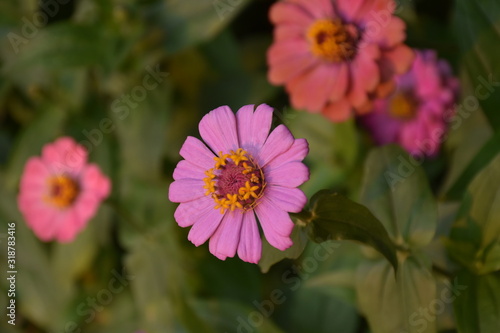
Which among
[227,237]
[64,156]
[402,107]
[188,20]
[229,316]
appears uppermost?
[227,237]

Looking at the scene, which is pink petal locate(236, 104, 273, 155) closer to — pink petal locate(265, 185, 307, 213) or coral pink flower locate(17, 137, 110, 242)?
pink petal locate(265, 185, 307, 213)

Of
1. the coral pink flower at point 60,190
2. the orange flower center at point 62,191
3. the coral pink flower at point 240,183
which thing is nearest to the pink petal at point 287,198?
the coral pink flower at point 240,183

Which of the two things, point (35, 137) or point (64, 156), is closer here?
point (64, 156)

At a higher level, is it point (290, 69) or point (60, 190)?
point (290, 69)

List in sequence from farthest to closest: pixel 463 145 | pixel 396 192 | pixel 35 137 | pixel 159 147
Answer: pixel 35 137 < pixel 159 147 < pixel 463 145 < pixel 396 192

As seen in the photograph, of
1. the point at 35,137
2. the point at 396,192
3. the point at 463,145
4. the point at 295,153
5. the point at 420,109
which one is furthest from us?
the point at 35,137

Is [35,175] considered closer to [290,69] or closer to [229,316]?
[229,316]

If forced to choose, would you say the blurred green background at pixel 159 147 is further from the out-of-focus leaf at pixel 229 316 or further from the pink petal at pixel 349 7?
the pink petal at pixel 349 7

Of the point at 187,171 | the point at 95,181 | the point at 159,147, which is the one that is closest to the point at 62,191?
the point at 95,181
